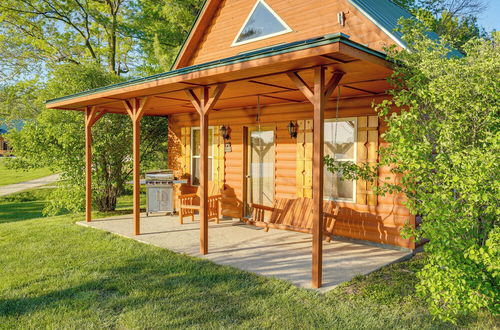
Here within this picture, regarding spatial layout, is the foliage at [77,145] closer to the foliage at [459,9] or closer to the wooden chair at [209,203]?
the wooden chair at [209,203]

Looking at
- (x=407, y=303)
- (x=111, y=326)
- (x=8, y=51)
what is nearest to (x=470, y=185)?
(x=407, y=303)

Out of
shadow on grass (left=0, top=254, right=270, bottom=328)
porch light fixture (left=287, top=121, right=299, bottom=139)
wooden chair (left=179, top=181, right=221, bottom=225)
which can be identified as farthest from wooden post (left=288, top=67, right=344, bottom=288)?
wooden chair (left=179, top=181, right=221, bottom=225)

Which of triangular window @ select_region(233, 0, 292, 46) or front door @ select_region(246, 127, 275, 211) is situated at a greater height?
triangular window @ select_region(233, 0, 292, 46)

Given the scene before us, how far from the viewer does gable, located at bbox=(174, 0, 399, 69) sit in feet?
22.3

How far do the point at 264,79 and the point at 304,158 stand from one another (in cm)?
261

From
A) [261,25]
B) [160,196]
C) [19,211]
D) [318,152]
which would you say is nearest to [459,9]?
[261,25]

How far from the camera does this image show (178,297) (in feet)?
13.6

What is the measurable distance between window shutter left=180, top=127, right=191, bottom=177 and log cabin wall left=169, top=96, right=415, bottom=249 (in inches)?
1.1

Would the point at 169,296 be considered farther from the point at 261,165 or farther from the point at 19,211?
the point at 19,211

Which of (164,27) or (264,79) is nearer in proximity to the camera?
(264,79)

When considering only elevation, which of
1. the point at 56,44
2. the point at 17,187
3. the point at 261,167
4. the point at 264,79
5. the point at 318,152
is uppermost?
the point at 56,44

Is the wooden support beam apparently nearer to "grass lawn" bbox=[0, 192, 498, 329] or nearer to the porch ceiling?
the porch ceiling

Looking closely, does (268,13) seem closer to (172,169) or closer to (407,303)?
(172,169)

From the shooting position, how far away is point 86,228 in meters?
8.06
